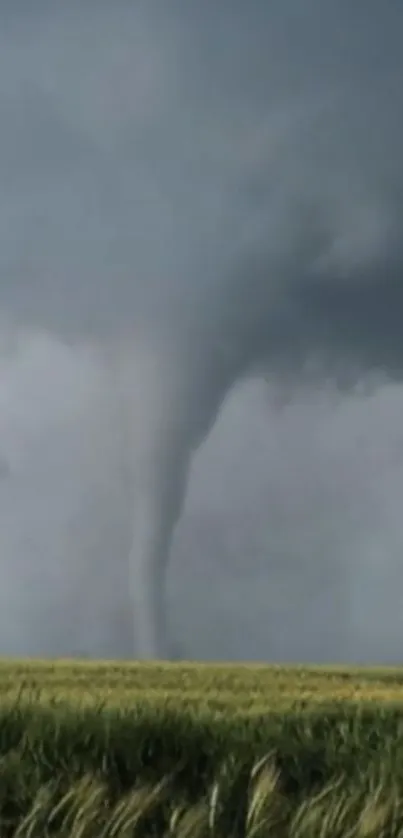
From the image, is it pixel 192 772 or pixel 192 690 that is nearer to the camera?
pixel 192 772

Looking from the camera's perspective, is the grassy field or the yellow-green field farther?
the yellow-green field

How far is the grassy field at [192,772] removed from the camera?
1305cm

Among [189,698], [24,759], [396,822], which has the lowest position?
[396,822]

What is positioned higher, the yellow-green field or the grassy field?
the yellow-green field

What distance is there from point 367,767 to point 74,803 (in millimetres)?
A: 3458

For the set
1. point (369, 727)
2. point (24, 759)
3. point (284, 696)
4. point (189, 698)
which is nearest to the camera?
point (24, 759)

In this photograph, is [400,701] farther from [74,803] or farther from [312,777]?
[74,803]

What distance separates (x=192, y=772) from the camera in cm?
1403

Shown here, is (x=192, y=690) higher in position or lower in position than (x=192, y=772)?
higher

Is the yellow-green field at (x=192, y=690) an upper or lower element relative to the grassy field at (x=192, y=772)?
upper

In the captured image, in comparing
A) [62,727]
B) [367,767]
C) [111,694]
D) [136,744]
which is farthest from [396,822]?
[111,694]

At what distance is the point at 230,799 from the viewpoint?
536 inches

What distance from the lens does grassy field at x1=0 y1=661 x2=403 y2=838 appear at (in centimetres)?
1305

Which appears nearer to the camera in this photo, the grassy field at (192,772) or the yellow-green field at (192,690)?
the grassy field at (192,772)
